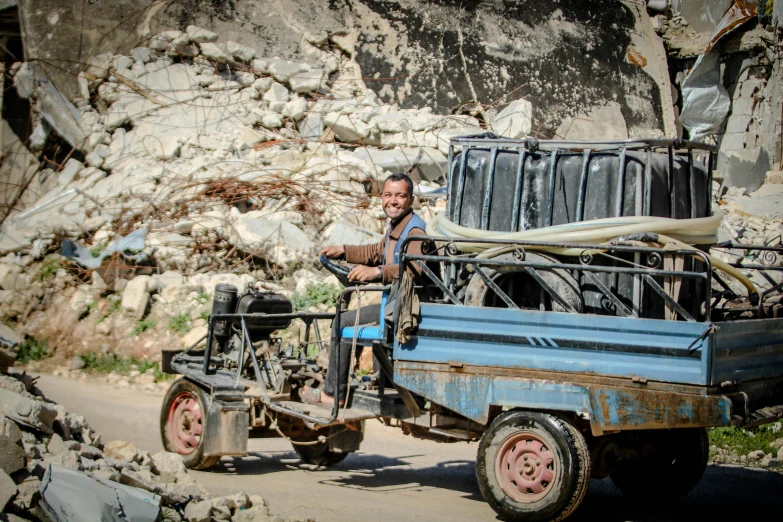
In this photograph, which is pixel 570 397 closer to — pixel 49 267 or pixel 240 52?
pixel 49 267

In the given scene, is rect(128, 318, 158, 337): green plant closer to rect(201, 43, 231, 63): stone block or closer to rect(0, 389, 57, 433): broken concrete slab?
rect(201, 43, 231, 63): stone block

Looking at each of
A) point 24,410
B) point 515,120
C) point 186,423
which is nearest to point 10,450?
point 24,410

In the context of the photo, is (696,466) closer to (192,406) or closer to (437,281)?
(437,281)

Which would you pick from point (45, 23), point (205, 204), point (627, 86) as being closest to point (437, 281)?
point (205, 204)

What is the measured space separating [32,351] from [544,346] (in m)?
7.60

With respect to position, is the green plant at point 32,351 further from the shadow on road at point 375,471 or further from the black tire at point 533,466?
the black tire at point 533,466

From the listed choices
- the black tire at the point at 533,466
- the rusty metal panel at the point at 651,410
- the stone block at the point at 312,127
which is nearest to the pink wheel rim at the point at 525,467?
the black tire at the point at 533,466

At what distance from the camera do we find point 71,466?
450cm

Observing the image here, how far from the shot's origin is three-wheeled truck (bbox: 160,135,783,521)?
16.5 feet

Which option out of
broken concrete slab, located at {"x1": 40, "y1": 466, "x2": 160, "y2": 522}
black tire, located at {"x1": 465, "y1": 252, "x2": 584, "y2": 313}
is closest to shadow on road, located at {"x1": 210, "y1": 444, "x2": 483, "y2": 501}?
black tire, located at {"x1": 465, "y1": 252, "x2": 584, "y2": 313}

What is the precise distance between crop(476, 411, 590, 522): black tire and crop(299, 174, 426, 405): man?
114 centimetres

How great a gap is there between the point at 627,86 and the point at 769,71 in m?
2.66

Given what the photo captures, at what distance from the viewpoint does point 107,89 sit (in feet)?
44.8

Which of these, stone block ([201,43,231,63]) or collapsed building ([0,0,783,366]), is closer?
collapsed building ([0,0,783,366])
